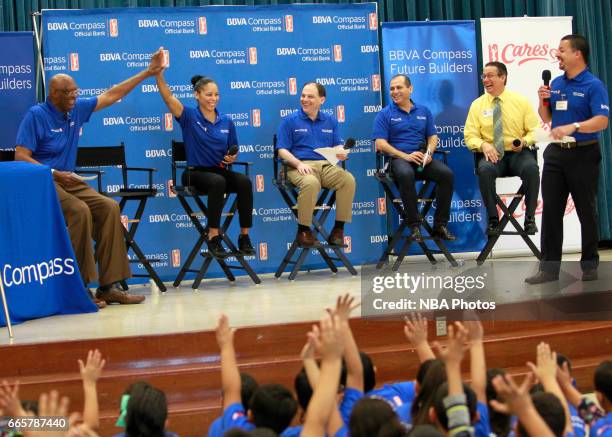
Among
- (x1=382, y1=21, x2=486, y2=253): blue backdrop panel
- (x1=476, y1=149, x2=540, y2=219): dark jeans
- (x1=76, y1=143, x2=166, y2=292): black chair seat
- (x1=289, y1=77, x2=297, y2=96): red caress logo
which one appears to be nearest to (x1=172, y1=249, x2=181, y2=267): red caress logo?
(x1=76, y1=143, x2=166, y2=292): black chair seat

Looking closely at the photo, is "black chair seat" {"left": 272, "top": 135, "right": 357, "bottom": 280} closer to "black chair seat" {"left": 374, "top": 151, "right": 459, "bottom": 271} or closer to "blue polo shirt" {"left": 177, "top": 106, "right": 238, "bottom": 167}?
"black chair seat" {"left": 374, "top": 151, "right": 459, "bottom": 271}

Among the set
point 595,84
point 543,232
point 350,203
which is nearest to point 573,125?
point 595,84

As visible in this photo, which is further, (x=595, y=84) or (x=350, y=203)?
(x=350, y=203)

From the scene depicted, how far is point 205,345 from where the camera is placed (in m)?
4.29

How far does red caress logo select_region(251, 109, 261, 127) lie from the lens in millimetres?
6973

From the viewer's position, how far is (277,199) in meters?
7.02

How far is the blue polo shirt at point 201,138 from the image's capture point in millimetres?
6383

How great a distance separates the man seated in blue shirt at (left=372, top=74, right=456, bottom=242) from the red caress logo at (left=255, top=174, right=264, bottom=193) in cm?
97

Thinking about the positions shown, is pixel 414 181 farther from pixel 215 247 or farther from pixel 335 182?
pixel 215 247

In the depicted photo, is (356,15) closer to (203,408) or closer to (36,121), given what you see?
(36,121)

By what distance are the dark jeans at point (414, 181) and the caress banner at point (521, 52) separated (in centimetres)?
95

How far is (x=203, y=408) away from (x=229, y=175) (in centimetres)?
268

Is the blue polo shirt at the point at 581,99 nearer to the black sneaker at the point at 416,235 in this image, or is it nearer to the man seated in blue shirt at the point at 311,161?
the black sneaker at the point at 416,235

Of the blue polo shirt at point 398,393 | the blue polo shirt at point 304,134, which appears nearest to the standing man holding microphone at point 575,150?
the blue polo shirt at point 304,134
